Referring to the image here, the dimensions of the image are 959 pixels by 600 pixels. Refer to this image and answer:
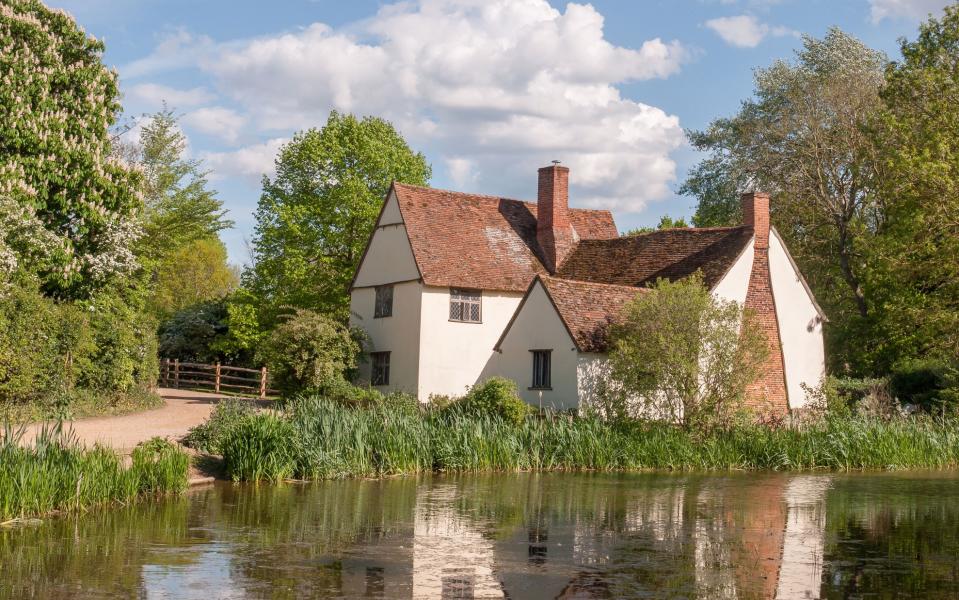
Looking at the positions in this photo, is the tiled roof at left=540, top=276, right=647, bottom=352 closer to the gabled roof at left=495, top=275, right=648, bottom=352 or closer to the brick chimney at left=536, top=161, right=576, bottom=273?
the gabled roof at left=495, top=275, right=648, bottom=352

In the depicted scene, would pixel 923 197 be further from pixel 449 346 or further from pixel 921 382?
pixel 449 346

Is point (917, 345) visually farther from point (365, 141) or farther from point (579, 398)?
point (365, 141)

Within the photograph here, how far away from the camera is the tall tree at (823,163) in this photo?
42156mm

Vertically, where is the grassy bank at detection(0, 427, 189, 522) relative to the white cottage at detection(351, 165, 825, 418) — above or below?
below

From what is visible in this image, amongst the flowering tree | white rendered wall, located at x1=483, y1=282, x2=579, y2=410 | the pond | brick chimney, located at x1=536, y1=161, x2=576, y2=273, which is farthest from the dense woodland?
the pond

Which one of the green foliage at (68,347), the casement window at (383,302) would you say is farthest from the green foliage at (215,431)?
the casement window at (383,302)

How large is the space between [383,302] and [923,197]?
19.1 metres

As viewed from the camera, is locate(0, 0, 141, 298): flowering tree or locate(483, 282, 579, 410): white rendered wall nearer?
locate(0, 0, 141, 298): flowering tree

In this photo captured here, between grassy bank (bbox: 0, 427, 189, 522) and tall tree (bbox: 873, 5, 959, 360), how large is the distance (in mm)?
22898

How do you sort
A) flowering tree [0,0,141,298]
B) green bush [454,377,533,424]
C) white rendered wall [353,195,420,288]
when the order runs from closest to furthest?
flowering tree [0,0,141,298]
green bush [454,377,533,424]
white rendered wall [353,195,420,288]

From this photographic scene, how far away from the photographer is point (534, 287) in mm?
33031

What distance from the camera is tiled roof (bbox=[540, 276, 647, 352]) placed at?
30922mm

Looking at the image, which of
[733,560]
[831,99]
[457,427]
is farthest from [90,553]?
[831,99]

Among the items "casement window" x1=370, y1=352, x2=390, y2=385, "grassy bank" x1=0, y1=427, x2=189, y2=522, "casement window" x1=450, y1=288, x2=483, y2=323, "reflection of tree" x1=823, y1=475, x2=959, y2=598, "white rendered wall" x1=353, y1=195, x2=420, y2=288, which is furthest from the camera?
"casement window" x1=370, y1=352, x2=390, y2=385
